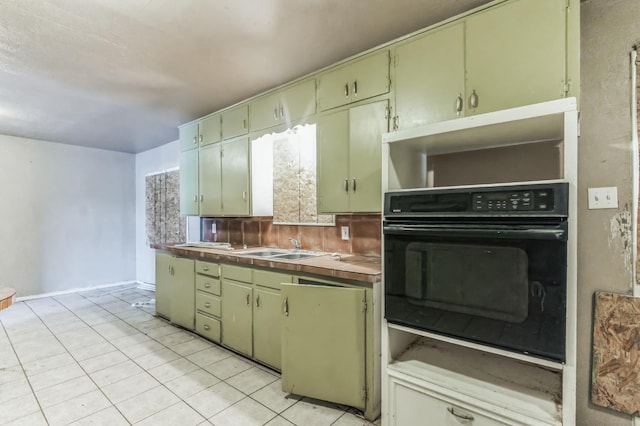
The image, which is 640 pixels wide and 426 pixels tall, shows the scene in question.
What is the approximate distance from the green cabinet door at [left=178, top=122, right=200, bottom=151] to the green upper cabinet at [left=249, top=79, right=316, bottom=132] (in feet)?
3.62

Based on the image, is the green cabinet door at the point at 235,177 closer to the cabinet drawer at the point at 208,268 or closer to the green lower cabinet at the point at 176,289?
the cabinet drawer at the point at 208,268

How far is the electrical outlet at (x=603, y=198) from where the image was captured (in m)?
1.63

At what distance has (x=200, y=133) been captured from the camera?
12.4 feet

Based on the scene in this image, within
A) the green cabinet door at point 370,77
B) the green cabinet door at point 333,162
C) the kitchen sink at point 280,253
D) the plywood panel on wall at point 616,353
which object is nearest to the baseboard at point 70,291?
the kitchen sink at point 280,253

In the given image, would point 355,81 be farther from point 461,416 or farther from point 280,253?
point 461,416

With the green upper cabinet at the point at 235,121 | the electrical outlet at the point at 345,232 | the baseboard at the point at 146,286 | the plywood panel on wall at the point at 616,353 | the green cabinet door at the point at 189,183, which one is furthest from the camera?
the baseboard at the point at 146,286

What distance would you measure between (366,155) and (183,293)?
2547 mm

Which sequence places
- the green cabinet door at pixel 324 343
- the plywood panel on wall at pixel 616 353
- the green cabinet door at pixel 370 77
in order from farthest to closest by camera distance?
1. the green cabinet door at pixel 370 77
2. the green cabinet door at pixel 324 343
3. the plywood panel on wall at pixel 616 353

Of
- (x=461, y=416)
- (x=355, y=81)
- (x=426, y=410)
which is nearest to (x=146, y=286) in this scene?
(x=355, y=81)

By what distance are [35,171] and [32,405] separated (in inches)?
167

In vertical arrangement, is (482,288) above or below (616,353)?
above

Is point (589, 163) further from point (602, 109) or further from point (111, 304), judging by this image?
point (111, 304)

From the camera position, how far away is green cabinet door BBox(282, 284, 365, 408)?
1897mm

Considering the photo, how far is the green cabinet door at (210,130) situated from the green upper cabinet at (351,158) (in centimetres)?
157
